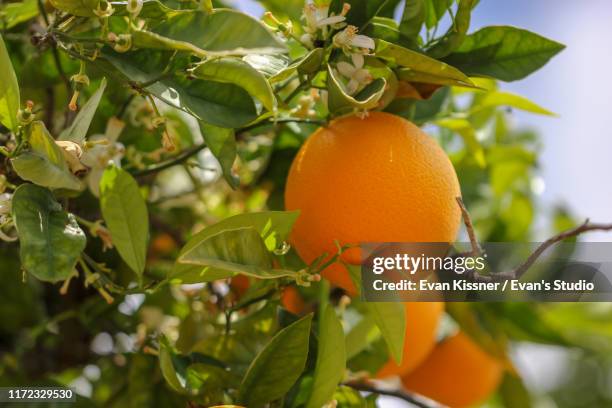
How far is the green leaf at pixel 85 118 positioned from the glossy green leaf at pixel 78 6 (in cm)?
6

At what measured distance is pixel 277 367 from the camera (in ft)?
2.64

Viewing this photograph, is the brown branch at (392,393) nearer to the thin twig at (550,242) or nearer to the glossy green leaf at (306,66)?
the thin twig at (550,242)

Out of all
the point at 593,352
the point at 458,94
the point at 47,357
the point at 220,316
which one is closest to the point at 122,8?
the point at 220,316

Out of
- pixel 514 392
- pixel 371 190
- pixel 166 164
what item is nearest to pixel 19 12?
pixel 166 164

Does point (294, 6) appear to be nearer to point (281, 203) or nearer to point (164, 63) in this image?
point (281, 203)

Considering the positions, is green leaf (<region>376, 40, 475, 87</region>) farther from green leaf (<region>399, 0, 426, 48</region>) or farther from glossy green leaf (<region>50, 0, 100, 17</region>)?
glossy green leaf (<region>50, 0, 100, 17</region>)

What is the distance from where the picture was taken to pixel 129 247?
0.81 metres

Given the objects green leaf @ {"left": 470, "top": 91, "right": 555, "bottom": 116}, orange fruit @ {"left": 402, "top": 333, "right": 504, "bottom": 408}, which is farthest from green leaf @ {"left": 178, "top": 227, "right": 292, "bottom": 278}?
orange fruit @ {"left": 402, "top": 333, "right": 504, "bottom": 408}

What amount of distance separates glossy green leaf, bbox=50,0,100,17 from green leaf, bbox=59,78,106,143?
60 millimetres

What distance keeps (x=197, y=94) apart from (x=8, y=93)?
0.17 metres

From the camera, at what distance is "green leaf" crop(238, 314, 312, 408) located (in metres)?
0.80

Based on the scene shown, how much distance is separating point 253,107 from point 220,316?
41cm

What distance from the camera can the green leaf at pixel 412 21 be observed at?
80cm

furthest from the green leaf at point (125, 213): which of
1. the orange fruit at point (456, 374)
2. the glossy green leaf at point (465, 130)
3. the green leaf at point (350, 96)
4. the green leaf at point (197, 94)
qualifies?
the orange fruit at point (456, 374)
